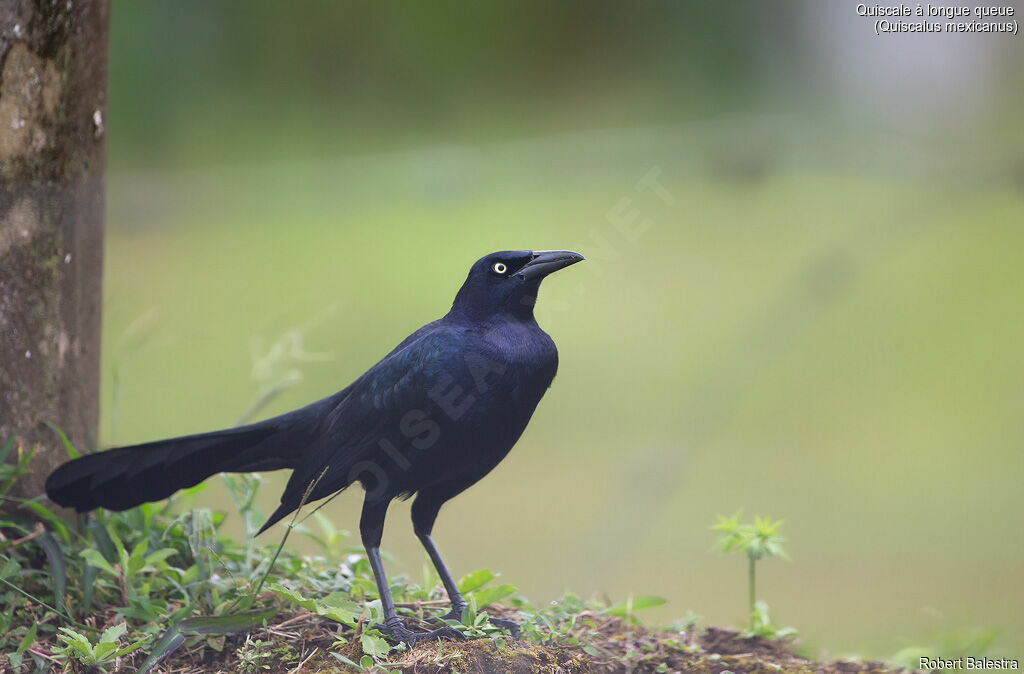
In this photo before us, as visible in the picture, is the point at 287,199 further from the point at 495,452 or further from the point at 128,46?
the point at 495,452

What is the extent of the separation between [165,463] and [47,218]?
2.65ft

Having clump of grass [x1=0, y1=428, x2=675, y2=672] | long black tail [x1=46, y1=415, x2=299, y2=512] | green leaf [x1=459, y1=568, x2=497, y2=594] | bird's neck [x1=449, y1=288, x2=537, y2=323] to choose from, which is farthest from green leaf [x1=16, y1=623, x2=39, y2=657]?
bird's neck [x1=449, y1=288, x2=537, y2=323]

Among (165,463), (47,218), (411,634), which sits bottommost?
(411,634)

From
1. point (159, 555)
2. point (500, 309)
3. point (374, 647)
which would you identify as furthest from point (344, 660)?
point (500, 309)

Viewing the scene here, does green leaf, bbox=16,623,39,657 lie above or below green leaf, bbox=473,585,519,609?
below

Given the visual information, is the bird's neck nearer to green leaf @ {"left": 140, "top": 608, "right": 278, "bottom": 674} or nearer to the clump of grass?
the clump of grass

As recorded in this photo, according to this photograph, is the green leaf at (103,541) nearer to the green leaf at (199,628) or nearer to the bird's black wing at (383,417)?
the green leaf at (199,628)

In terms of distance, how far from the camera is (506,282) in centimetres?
225

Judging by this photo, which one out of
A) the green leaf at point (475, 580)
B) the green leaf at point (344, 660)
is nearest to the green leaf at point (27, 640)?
the green leaf at point (344, 660)

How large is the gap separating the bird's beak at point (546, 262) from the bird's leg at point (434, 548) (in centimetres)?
67

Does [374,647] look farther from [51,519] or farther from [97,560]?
[51,519]

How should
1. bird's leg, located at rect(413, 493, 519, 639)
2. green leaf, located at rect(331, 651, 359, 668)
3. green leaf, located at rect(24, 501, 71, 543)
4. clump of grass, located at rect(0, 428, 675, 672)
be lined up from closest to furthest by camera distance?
green leaf, located at rect(331, 651, 359, 668), clump of grass, located at rect(0, 428, 675, 672), bird's leg, located at rect(413, 493, 519, 639), green leaf, located at rect(24, 501, 71, 543)

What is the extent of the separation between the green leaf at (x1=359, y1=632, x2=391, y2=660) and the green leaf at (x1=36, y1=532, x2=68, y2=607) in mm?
856

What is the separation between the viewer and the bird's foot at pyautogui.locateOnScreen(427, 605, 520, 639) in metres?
2.26
